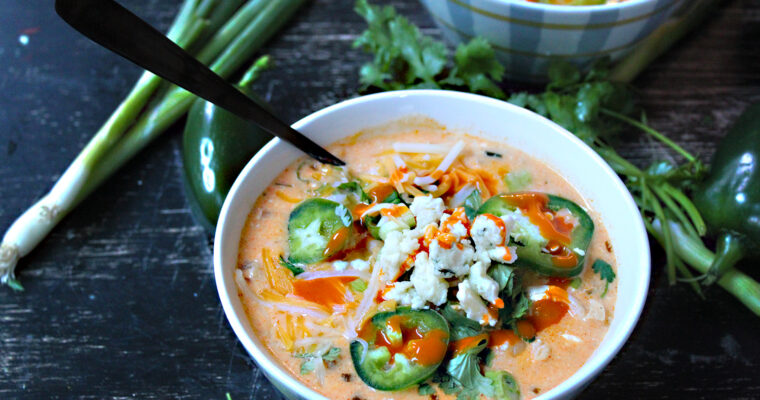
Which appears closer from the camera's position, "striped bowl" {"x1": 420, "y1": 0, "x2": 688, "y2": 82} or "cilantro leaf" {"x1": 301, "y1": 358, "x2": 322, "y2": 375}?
"cilantro leaf" {"x1": 301, "y1": 358, "x2": 322, "y2": 375}

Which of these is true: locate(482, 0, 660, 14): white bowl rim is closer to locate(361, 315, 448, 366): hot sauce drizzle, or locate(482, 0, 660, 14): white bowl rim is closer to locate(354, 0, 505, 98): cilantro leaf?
locate(354, 0, 505, 98): cilantro leaf

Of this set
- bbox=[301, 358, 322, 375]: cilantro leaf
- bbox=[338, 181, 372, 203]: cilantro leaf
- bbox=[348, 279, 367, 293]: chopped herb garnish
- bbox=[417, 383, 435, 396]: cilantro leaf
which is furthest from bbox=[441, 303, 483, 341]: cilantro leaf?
bbox=[338, 181, 372, 203]: cilantro leaf

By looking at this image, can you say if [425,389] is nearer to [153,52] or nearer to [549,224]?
[549,224]

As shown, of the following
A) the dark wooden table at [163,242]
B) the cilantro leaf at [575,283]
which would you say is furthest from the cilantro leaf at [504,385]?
the dark wooden table at [163,242]

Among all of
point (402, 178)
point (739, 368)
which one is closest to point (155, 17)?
point (402, 178)

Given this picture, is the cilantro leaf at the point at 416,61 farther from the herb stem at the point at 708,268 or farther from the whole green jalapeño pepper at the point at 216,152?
the herb stem at the point at 708,268

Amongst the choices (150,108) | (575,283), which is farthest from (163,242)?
(575,283)
